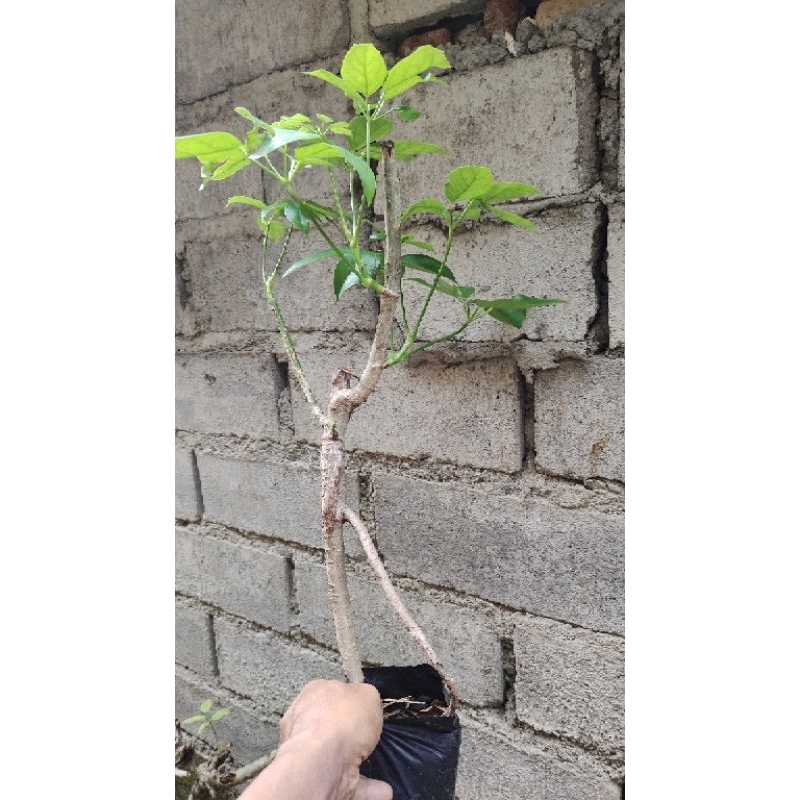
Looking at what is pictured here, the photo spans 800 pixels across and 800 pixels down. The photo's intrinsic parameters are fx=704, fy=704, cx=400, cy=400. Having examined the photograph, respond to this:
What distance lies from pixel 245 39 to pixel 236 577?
99 cm

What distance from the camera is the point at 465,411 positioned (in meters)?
1.02

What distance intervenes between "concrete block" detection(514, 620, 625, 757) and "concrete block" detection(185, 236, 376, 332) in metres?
0.54

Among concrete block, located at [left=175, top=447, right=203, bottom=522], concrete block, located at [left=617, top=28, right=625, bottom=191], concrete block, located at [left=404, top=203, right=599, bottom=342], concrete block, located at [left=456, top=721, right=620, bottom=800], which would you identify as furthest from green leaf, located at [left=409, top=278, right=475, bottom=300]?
concrete block, located at [left=175, top=447, right=203, bottom=522]

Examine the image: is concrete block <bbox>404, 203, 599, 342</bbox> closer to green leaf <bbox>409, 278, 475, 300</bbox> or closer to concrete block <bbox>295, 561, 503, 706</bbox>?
green leaf <bbox>409, 278, 475, 300</bbox>

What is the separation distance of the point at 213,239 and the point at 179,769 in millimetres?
1092

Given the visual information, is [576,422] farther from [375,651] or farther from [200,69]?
[200,69]

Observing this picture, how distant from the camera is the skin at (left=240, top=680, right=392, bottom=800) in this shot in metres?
0.65

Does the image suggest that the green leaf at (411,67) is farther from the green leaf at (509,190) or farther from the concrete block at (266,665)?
the concrete block at (266,665)

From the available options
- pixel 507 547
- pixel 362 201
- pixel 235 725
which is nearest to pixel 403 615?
pixel 507 547

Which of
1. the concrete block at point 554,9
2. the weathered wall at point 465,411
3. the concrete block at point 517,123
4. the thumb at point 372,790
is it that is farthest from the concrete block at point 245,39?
the thumb at point 372,790

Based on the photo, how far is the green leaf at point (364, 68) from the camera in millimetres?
637

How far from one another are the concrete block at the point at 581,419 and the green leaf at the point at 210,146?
1.62 ft

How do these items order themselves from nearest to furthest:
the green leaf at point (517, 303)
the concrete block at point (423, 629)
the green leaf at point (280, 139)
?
the green leaf at point (280, 139), the green leaf at point (517, 303), the concrete block at point (423, 629)

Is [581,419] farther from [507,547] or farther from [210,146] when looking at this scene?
[210,146]
